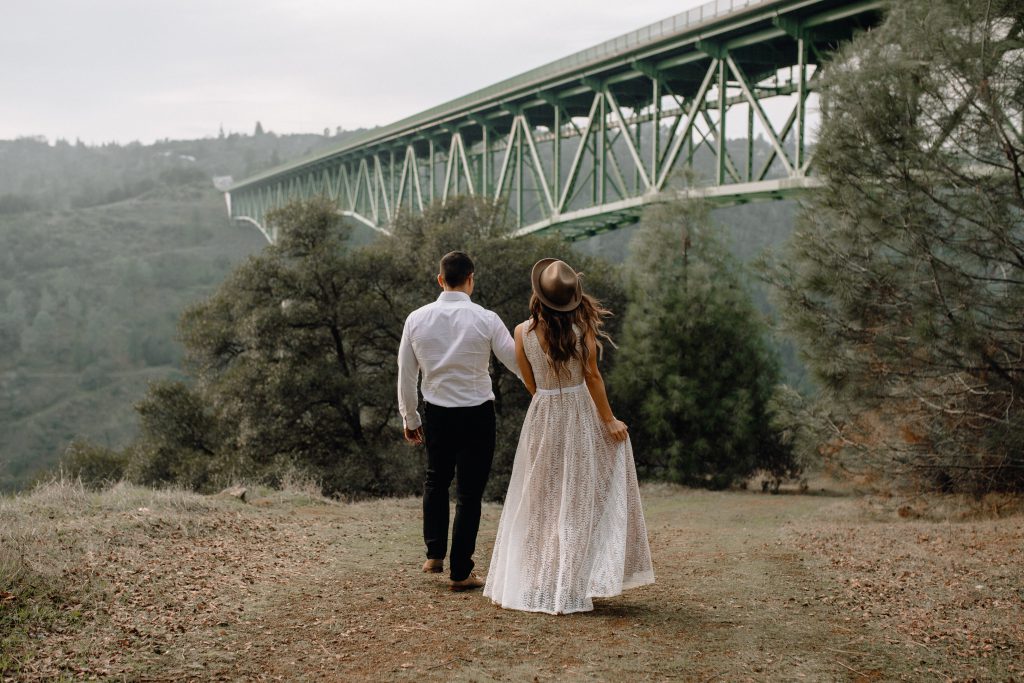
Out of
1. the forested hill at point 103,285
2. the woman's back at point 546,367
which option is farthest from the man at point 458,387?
the forested hill at point 103,285

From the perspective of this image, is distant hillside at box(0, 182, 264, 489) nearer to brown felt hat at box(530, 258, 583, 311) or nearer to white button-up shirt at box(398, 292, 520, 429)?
white button-up shirt at box(398, 292, 520, 429)

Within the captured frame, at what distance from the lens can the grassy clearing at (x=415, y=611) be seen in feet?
13.6

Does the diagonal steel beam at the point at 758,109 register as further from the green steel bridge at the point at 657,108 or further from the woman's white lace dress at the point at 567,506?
the woman's white lace dress at the point at 567,506

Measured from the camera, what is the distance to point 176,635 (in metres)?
4.51

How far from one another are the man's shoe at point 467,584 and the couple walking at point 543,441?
0.5 inches

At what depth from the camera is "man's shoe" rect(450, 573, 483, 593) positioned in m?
5.50

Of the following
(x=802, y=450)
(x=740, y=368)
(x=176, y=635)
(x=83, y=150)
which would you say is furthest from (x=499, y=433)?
(x=83, y=150)

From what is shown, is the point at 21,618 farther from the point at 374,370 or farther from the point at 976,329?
the point at 374,370

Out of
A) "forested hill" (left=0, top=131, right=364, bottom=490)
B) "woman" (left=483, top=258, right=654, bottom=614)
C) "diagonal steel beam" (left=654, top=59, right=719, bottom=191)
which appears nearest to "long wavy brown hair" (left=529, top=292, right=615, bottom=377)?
"woman" (left=483, top=258, right=654, bottom=614)

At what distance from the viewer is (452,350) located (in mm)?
5344

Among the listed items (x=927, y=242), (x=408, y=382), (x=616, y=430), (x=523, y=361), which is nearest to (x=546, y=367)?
(x=523, y=361)

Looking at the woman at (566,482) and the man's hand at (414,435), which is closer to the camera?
the woman at (566,482)

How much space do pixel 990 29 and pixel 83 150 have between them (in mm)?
205865

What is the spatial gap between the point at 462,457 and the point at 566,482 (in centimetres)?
72
